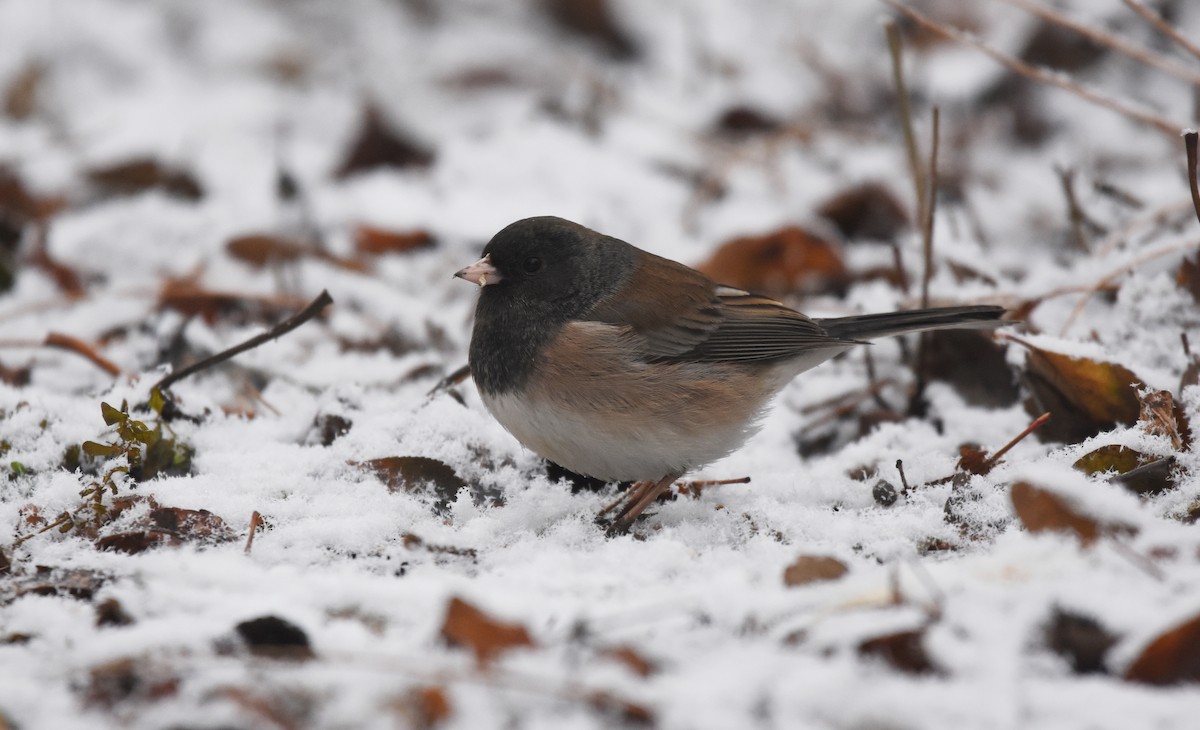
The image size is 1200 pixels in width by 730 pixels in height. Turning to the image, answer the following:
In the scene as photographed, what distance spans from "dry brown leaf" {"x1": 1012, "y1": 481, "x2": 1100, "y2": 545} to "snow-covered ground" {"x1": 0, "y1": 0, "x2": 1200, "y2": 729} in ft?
0.07

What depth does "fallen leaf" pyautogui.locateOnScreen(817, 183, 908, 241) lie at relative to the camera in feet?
12.7

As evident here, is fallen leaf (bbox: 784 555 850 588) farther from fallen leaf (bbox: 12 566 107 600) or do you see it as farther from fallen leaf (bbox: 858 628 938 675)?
fallen leaf (bbox: 12 566 107 600)

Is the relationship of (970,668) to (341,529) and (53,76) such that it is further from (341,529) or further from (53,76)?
(53,76)

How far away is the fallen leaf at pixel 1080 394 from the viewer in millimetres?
2188

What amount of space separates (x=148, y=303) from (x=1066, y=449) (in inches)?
96.8

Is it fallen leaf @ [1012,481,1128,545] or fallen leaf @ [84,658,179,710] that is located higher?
fallen leaf @ [1012,481,1128,545]

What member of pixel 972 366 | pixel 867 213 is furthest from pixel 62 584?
pixel 867 213

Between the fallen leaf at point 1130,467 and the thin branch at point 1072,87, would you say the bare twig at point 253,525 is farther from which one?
the thin branch at point 1072,87

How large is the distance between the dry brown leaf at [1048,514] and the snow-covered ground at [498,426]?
2 cm

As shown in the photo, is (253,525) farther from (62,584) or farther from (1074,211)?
(1074,211)

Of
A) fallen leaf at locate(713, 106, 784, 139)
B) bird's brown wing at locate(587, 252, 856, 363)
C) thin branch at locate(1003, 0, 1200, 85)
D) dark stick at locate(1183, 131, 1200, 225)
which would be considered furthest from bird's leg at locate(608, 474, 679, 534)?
fallen leaf at locate(713, 106, 784, 139)

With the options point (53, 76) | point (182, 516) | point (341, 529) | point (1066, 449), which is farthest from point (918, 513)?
point (53, 76)

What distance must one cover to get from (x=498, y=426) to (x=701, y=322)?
51 centimetres

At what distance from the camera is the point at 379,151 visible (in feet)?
14.6
